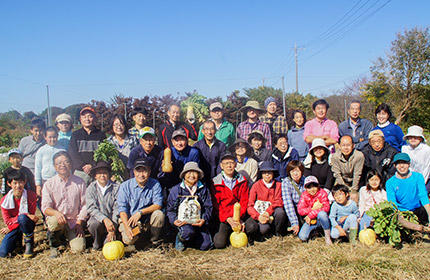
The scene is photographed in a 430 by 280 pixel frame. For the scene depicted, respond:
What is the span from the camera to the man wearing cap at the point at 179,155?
18.7 feet

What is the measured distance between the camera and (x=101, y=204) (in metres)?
5.21

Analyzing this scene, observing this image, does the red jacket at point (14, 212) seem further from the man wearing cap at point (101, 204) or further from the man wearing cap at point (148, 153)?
the man wearing cap at point (148, 153)

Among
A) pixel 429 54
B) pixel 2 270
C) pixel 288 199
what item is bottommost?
pixel 2 270

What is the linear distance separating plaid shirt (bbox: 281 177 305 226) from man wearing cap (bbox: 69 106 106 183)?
3249 millimetres

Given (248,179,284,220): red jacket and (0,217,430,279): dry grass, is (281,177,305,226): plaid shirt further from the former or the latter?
(0,217,430,279): dry grass

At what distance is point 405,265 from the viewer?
3.96 meters

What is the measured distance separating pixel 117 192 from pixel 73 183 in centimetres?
69

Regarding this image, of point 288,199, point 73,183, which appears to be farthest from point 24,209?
point 288,199

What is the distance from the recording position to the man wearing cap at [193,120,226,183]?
19.8 ft

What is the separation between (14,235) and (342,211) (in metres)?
4.98

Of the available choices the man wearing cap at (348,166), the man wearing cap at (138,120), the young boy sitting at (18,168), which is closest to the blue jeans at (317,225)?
the man wearing cap at (348,166)

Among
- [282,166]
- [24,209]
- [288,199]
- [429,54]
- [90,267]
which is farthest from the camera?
[429,54]

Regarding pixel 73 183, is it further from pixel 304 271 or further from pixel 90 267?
pixel 304 271

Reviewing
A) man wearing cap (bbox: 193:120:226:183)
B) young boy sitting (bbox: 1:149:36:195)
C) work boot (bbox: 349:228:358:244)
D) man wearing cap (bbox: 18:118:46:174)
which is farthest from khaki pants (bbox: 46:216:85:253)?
work boot (bbox: 349:228:358:244)
